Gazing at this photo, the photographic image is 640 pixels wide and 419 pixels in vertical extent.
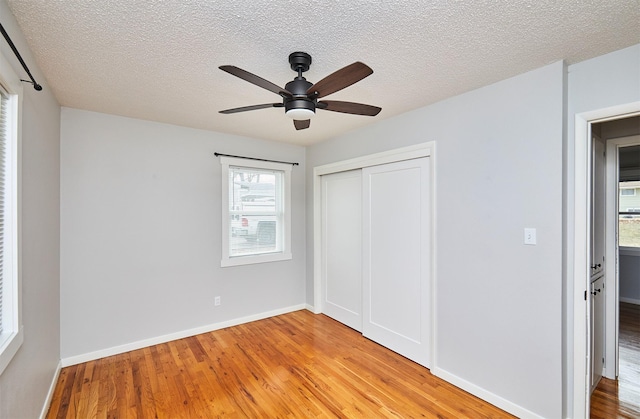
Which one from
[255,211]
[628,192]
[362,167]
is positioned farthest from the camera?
[628,192]

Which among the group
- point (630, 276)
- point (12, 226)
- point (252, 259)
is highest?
point (12, 226)

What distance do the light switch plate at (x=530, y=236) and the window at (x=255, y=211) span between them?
2901mm

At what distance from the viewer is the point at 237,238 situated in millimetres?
3887

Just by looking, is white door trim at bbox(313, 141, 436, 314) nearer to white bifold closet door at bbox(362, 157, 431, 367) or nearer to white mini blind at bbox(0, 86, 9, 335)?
white bifold closet door at bbox(362, 157, 431, 367)

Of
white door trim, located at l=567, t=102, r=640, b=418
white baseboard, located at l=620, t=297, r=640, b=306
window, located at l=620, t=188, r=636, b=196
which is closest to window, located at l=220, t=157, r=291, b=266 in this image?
white door trim, located at l=567, t=102, r=640, b=418

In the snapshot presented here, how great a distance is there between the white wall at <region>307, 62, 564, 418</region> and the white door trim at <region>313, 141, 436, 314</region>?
0.22 ft

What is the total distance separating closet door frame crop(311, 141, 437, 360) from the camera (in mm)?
2674

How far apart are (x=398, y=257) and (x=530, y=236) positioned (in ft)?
4.10

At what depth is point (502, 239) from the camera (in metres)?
2.23

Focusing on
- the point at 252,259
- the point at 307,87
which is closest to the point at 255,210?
the point at 252,259

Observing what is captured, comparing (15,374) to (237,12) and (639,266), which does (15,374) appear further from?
(639,266)

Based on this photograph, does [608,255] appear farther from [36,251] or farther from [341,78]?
[36,251]

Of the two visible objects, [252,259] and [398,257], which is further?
[252,259]

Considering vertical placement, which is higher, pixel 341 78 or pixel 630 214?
pixel 341 78
